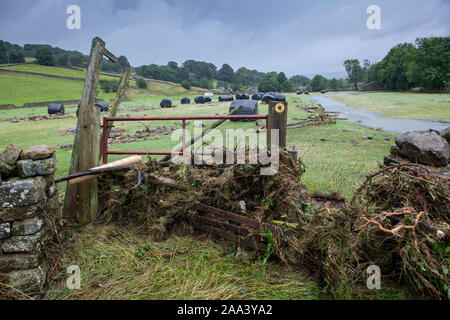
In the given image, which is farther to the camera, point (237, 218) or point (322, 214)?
point (237, 218)

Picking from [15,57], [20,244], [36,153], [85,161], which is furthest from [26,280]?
[15,57]

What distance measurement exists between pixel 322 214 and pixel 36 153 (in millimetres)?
2949

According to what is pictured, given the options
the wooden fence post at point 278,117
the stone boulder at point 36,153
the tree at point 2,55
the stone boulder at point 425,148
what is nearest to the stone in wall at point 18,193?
the stone boulder at point 36,153

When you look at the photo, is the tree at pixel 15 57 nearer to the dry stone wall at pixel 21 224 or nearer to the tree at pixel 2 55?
the tree at pixel 2 55

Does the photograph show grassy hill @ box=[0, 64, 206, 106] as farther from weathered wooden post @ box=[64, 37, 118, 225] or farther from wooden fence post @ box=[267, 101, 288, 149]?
wooden fence post @ box=[267, 101, 288, 149]

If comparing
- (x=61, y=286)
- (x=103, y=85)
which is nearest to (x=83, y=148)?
(x=61, y=286)

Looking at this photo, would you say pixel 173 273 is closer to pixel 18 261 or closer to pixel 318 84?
pixel 18 261

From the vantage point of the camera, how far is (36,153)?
277 cm

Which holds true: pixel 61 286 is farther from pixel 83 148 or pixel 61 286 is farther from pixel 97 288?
pixel 83 148

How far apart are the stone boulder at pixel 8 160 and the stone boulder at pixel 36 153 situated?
0.20ft

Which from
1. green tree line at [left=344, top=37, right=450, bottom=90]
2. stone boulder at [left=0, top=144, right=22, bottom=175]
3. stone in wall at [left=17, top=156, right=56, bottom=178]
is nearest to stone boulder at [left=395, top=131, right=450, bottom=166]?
stone in wall at [left=17, top=156, right=56, bottom=178]

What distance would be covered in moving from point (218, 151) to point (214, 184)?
19.1 inches
